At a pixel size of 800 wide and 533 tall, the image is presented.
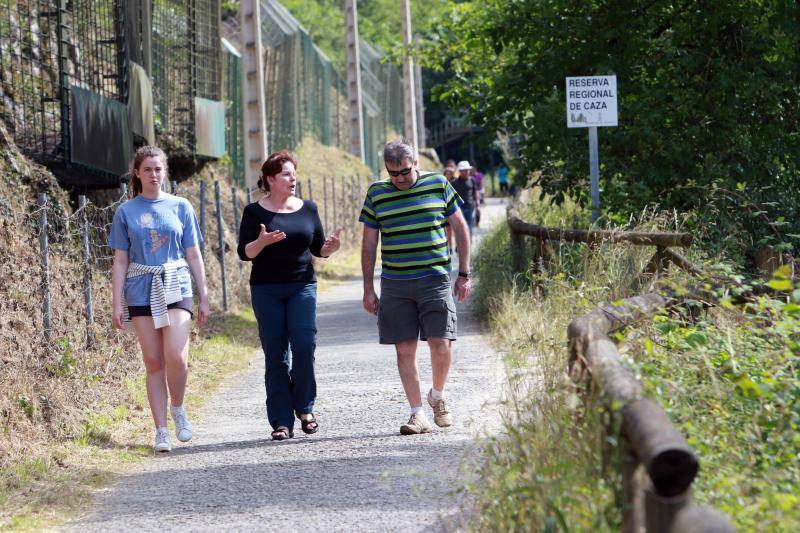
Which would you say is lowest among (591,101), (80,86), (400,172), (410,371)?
(410,371)

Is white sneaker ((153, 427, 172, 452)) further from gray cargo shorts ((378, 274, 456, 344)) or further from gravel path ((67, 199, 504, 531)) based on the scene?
gray cargo shorts ((378, 274, 456, 344))

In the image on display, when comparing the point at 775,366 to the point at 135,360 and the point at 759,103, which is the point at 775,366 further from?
the point at 759,103

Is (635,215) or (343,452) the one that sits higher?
(635,215)

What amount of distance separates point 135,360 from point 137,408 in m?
0.97

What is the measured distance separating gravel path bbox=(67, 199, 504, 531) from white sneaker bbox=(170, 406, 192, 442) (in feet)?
0.24

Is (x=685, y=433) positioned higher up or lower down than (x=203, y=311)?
lower down

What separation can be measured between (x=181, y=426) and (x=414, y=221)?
75.2 inches

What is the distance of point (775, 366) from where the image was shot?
550 cm

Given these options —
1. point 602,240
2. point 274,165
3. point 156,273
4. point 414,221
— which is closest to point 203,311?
point 156,273

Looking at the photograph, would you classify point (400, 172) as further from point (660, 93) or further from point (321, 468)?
point (660, 93)

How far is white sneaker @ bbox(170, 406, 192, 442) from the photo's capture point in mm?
7895

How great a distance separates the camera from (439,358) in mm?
7938

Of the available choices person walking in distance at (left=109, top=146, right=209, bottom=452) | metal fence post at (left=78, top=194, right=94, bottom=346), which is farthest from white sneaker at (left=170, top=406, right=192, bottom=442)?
metal fence post at (left=78, top=194, right=94, bottom=346)

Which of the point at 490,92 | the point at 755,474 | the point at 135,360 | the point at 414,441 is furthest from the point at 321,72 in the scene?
the point at 755,474
